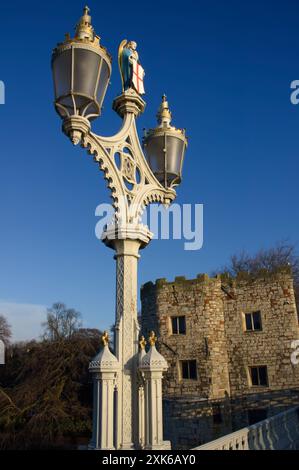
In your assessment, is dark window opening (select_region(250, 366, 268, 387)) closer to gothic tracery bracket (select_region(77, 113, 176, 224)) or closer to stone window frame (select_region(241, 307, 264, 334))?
stone window frame (select_region(241, 307, 264, 334))

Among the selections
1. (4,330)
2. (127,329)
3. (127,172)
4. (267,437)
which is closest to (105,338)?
(127,329)

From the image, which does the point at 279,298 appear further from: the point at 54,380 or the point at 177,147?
the point at 177,147

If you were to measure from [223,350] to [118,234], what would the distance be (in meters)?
16.5

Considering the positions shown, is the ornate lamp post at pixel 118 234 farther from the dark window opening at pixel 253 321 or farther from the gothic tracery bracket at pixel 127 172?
the dark window opening at pixel 253 321

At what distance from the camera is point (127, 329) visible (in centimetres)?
424

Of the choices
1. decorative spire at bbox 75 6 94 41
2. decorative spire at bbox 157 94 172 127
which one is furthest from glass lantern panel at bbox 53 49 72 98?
decorative spire at bbox 157 94 172 127

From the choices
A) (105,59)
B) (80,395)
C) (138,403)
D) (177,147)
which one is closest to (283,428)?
(138,403)

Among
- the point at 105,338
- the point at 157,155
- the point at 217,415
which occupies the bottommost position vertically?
the point at 217,415

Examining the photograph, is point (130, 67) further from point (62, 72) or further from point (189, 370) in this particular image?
point (189, 370)

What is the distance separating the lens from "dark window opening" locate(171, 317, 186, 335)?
19.8 m

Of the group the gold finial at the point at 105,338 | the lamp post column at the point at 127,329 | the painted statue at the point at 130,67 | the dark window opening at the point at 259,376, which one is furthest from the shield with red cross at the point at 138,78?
the dark window opening at the point at 259,376

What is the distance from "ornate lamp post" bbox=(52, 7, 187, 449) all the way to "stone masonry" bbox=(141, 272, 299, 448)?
15.5 metres

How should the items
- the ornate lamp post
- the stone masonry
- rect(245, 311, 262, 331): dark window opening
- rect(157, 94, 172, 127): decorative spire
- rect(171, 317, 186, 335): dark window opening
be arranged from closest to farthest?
the ornate lamp post < rect(157, 94, 172, 127): decorative spire < the stone masonry < rect(245, 311, 262, 331): dark window opening < rect(171, 317, 186, 335): dark window opening
